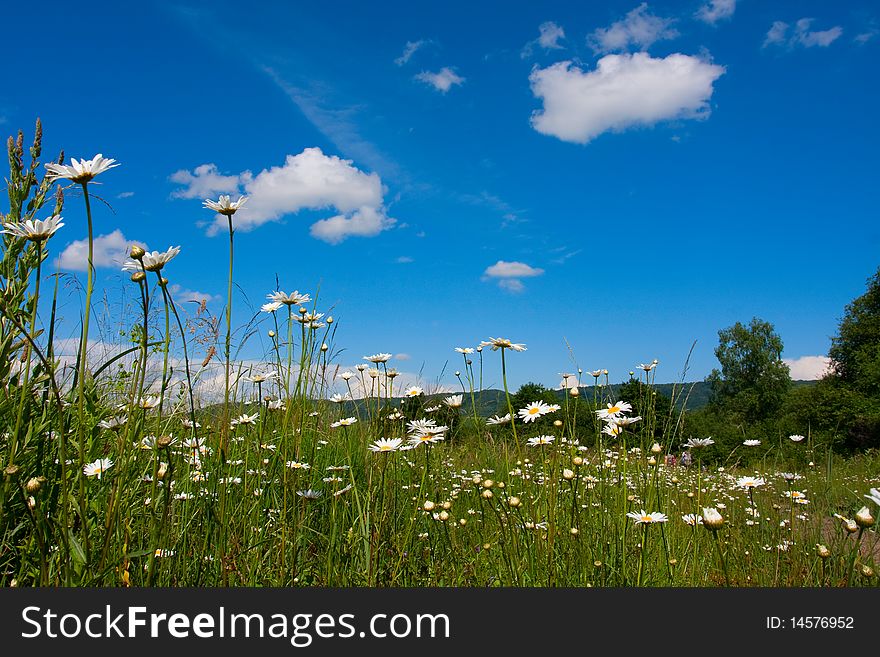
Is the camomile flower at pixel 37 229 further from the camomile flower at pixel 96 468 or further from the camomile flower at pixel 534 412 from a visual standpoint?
the camomile flower at pixel 534 412

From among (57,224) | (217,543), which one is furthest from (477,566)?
(57,224)

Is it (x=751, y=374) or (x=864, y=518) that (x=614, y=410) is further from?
(x=751, y=374)

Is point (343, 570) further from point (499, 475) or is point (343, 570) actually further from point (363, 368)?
point (499, 475)

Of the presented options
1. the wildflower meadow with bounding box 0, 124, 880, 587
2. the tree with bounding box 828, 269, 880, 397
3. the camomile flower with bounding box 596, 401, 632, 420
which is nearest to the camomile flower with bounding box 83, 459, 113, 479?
the wildflower meadow with bounding box 0, 124, 880, 587

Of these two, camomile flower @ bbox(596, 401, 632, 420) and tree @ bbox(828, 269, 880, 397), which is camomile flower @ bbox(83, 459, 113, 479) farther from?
tree @ bbox(828, 269, 880, 397)

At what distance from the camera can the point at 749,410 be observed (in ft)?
137

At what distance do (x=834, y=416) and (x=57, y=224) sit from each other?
24535 mm

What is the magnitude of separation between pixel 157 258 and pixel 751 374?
47829 mm

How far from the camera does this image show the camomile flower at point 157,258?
1507mm

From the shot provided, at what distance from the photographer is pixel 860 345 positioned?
24156 mm

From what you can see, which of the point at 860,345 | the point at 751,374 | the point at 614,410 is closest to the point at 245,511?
the point at 614,410

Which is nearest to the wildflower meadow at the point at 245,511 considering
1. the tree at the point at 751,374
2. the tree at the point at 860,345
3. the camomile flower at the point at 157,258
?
the camomile flower at the point at 157,258

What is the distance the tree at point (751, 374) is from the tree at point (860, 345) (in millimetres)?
15341

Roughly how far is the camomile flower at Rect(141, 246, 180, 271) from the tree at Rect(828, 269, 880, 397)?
951 inches
